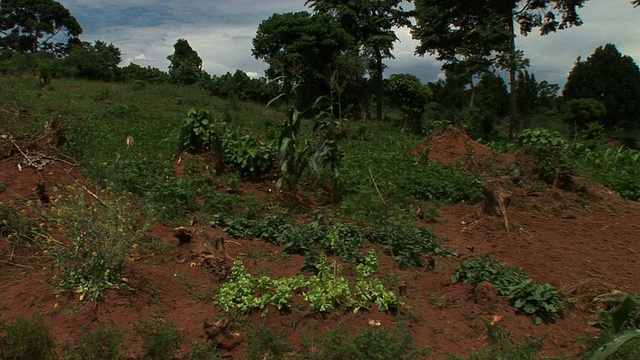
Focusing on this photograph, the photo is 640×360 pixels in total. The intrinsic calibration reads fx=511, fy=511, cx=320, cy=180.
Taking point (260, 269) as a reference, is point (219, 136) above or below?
above

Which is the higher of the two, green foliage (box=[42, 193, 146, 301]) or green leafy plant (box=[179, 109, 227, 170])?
green leafy plant (box=[179, 109, 227, 170])

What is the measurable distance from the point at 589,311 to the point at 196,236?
3.32 m

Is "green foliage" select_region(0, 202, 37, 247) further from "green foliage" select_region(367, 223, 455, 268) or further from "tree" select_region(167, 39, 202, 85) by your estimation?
"tree" select_region(167, 39, 202, 85)

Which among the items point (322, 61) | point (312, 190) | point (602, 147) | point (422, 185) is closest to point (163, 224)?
point (312, 190)

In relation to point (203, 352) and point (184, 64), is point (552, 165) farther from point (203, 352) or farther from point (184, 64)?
point (184, 64)

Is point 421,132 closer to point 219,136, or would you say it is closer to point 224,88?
point 224,88

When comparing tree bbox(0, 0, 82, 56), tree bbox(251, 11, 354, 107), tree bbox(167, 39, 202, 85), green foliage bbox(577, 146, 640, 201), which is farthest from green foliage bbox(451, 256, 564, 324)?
tree bbox(0, 0, 82, 56)

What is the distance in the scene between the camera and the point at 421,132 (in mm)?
18094

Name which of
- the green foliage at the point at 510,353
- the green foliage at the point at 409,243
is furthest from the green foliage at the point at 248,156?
the green foliage at the point at 510,353

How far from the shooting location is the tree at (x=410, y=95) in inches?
702

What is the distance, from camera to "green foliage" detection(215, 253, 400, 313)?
3.59 meters

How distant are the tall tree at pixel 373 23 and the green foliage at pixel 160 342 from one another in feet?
66.1

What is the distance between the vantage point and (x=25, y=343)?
9.73 feet

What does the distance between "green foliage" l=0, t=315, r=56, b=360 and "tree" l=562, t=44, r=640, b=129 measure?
2463cm
